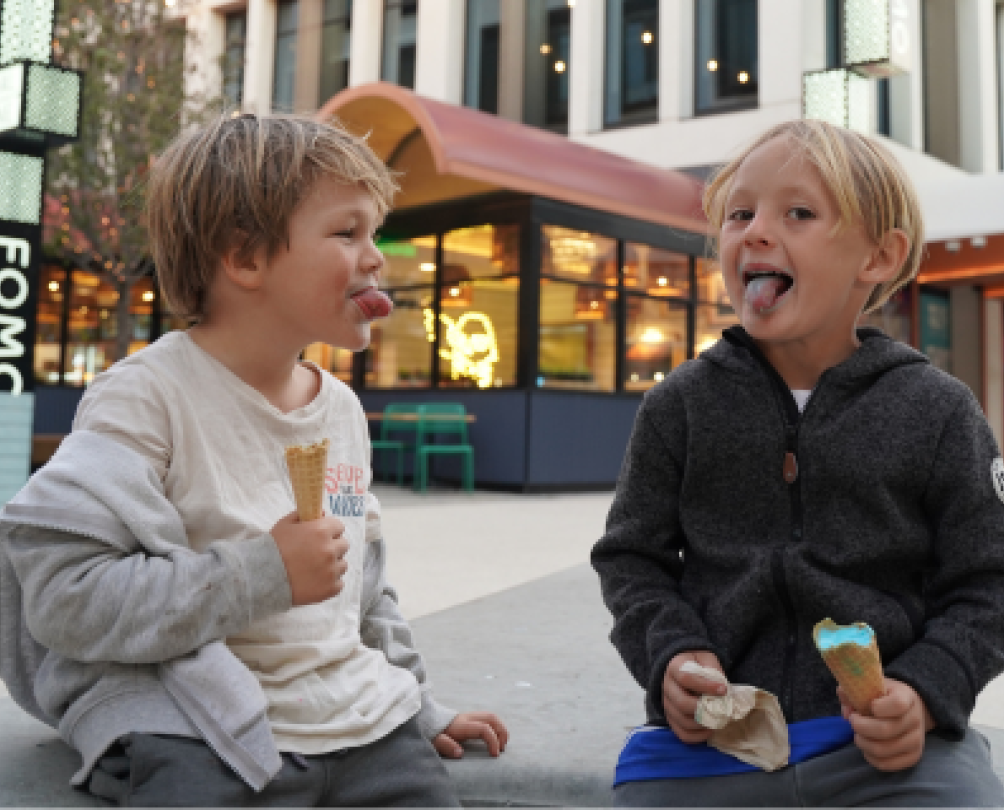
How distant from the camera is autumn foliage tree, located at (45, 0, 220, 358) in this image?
14531mm

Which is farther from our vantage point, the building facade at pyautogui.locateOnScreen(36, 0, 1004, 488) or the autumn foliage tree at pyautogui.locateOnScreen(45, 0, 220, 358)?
the autumn foliage tree at pyautogui.locateOnScreen(45, 0, 220, 358)

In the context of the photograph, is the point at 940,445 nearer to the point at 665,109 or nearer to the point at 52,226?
the point at 52,226

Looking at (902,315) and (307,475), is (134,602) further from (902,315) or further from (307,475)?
(902,315)

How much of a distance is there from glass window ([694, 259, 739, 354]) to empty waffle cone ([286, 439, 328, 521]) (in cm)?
1274

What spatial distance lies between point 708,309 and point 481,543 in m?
8.09

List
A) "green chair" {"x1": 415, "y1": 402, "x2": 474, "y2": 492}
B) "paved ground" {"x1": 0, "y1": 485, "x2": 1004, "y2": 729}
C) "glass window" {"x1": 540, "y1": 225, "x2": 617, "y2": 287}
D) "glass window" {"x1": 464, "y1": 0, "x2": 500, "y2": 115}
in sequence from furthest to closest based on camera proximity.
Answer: "glass window" {"x1": 464, "y1": 0, "x2": 500, "y2": 115} < "glass window" {"x1": 540, "y1": 225, "x2": 617, "y2": 287} < "green chair" {"x1": 415, "y1": 402, "x2": 474, "y2": 492} < "paved ground" {"x1": 0, "y1": 485, "x2": 1004, "y2": 729}

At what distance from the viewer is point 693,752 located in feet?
5.39

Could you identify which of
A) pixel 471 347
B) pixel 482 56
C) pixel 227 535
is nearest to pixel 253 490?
pixel 227 535

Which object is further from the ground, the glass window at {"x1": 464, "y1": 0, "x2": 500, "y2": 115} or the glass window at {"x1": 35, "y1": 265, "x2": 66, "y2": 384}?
the glass window at {"x1": 464, "y1": 0, "x2": 500, "y2": 115}

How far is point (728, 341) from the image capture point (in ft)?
6.11

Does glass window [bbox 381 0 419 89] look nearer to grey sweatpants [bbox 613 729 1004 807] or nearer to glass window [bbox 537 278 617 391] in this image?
glass window [bbox 537 278 617 391]

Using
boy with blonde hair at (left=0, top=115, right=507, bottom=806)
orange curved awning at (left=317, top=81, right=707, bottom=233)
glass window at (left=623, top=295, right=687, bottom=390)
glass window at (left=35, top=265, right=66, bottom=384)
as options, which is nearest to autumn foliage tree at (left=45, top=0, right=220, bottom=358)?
glass window at (left=35, top=265, right=66, bottom=384)

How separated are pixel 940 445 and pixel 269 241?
113cm

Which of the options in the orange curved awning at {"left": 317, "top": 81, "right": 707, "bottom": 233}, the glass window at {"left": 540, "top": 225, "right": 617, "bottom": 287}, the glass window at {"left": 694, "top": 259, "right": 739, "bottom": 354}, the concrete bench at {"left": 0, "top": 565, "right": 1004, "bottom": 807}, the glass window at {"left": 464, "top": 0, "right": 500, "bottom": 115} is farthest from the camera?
the glass window at {"left": 464, "top": 0, "right": 500, "bottom": 115}
